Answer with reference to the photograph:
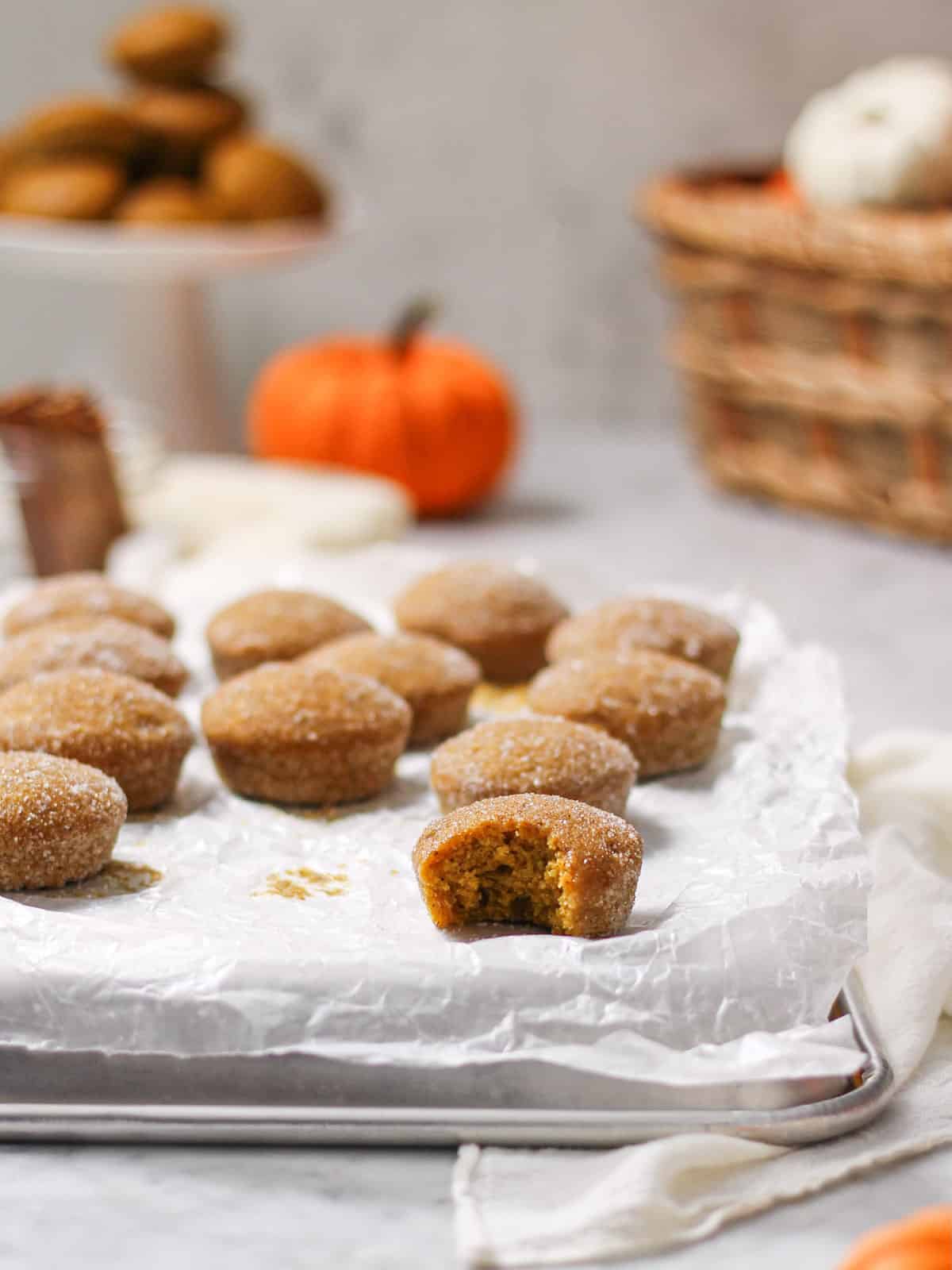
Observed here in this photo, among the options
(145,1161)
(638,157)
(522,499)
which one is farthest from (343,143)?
(145,1161)

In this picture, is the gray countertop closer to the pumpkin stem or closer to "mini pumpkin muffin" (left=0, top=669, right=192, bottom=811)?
"mini pumpkin muffin" (left=0, top=669, right=192, bottom=811)

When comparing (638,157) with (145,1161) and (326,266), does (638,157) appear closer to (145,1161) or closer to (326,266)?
(326,266)


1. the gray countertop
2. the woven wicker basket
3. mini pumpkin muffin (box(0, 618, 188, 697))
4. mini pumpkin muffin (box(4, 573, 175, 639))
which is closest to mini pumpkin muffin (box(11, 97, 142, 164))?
the woven wicker basket

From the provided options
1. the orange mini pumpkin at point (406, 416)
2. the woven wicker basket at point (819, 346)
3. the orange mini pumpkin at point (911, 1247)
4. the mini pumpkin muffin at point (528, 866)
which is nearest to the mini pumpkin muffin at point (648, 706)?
the mini pumpkin muffin at point (528, 866)

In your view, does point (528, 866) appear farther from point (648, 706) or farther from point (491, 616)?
point (491, 616)

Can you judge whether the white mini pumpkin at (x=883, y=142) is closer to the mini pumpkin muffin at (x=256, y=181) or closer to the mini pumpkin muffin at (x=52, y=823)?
the mini pumpkin muffin at (x=256, y=181)

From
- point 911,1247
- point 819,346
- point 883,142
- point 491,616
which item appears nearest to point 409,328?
point 819,346
